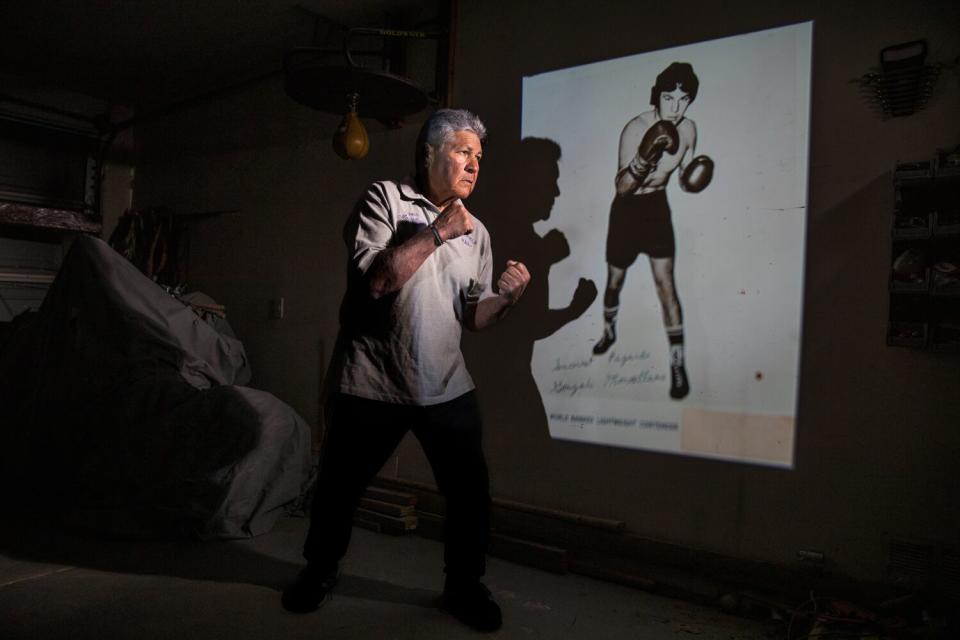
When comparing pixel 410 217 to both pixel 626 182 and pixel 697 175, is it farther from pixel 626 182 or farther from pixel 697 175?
pixel 697 175

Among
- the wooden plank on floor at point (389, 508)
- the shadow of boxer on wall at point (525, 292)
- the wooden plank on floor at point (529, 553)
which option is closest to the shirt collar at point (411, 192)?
the shadow of boxer on wall at point (525, 292)

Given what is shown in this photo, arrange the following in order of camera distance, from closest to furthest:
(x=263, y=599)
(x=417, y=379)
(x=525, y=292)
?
(x=417, y=379), (x=263, y=599), (x=525, y=292)

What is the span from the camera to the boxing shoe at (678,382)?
2.50 metres

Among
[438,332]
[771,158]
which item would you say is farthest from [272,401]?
[771,158]

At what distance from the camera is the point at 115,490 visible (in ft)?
9.41

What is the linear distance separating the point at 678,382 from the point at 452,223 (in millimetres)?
1178

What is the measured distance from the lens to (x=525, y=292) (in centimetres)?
296

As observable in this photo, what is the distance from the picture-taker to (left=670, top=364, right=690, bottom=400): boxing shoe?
250 cm

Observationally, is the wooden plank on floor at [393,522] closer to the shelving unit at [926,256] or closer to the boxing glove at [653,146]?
the boxing glove at [653,146]

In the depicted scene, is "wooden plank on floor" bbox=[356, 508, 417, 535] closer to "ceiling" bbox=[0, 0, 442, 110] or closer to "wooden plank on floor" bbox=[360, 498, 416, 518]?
"wooden plank on floor" bbox=[360, 498, 416, 518]

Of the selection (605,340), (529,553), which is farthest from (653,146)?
(529,553)

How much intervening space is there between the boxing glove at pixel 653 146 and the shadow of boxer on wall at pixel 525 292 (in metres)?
0.37

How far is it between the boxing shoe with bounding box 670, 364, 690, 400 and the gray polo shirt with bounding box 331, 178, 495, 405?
89cm

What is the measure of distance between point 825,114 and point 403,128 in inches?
79.9
